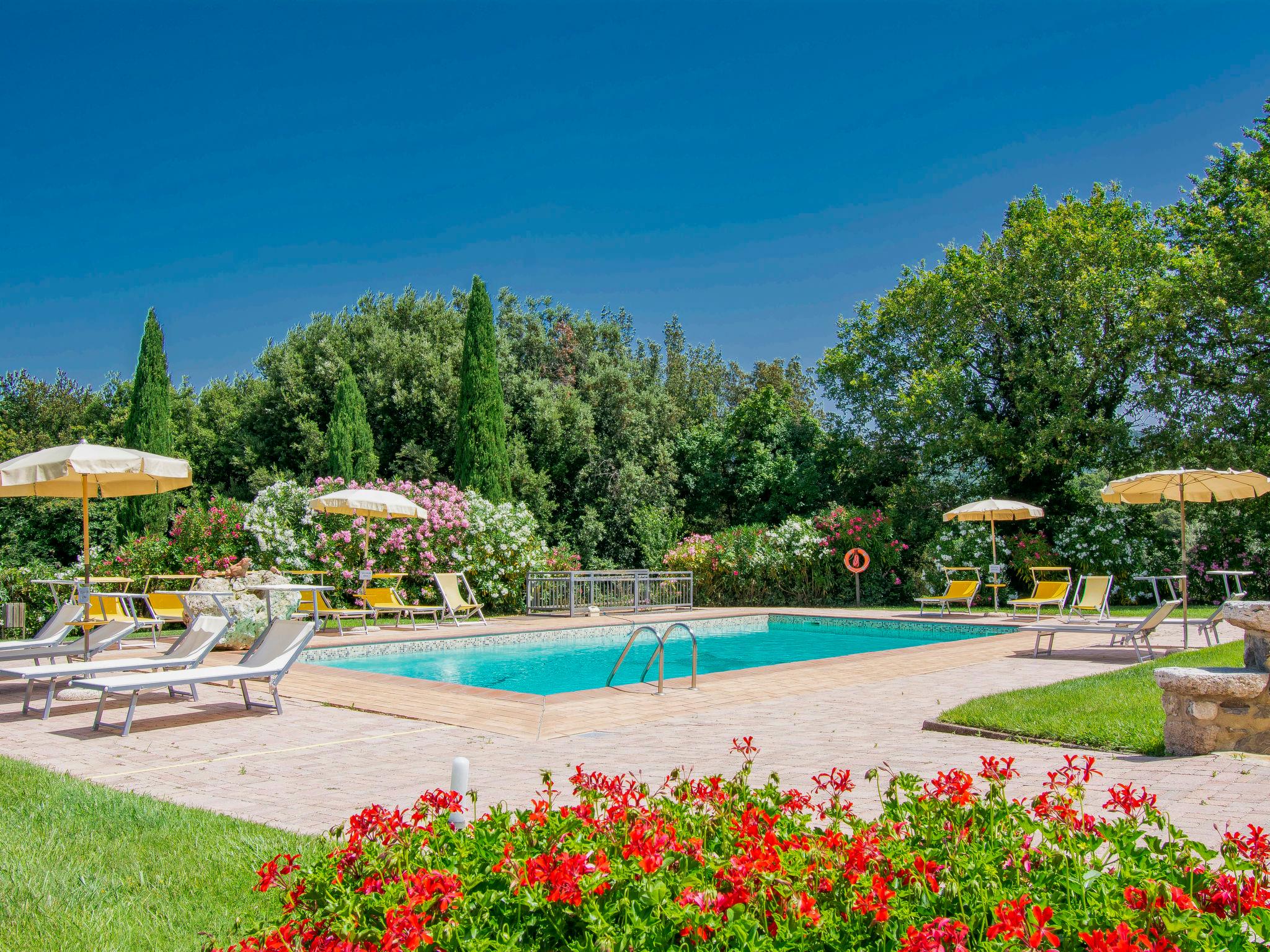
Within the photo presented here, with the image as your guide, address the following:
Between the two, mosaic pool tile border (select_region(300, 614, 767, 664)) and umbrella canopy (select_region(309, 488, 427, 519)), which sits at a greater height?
umbrella canopy (select_region(309, 488, 427, 519))

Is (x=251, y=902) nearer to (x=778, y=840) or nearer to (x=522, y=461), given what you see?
(x=778, y=840)

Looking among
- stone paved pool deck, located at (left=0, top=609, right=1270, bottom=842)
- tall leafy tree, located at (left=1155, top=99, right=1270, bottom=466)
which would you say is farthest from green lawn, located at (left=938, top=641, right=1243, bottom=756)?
tall leafy tree, located at (left=1155, top=99, right=1270, bottom=466)

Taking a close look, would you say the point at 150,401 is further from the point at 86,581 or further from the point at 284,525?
the point at 86,581

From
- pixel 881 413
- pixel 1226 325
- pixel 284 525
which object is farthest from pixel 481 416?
pixel 1226 325

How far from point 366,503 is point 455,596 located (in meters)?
2.86

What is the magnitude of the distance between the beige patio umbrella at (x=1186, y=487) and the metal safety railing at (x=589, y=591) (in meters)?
8.77

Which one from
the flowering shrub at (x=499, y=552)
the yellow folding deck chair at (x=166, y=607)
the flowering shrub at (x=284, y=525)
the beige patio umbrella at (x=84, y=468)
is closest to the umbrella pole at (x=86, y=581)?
the beige patio umbrella at (x=84, y=468)

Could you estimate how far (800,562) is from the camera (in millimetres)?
20172

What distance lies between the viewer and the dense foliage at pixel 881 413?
18859mm

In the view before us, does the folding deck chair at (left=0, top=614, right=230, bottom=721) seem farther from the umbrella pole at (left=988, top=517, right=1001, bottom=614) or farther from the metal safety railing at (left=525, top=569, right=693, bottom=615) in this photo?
the umbrella pole at (left=988, top=517, right=1001, bottom=614)

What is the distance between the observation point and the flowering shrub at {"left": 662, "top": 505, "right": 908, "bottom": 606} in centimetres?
1978

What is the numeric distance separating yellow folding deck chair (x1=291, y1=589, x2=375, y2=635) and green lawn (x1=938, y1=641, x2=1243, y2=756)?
882 cm

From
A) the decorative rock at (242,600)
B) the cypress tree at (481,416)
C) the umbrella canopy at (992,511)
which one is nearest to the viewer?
the decorative rock at (242,600)

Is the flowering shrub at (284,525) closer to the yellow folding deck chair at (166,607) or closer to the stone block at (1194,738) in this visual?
the yellow folding deck chair at (166,607)
